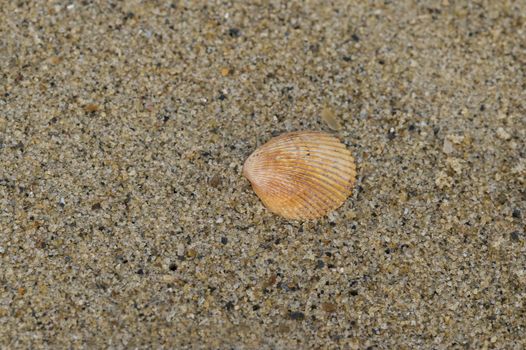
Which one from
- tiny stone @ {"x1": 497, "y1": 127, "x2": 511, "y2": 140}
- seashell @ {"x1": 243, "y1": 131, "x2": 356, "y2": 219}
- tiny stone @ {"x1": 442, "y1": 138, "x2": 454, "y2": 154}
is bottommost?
seashell @ {"x1": 243, "y1": 131, "x2": 356, "y2": 219}

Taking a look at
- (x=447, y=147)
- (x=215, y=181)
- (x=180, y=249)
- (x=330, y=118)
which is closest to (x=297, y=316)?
(x=180, y=249)

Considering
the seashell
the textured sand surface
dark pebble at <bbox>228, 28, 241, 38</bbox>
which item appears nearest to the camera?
the textured sand surface

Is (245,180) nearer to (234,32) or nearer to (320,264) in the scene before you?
(320,264)

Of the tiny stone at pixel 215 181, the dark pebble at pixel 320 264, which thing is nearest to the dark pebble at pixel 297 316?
the dark pebble at pixel 320 264

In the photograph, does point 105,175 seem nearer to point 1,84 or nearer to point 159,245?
point 159,245

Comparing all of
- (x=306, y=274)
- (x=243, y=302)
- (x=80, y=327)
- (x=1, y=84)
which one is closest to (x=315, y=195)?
(x=306, y=274)

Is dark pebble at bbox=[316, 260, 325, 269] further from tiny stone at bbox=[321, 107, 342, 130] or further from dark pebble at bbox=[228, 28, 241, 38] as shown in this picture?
dark pebble at bbox=[228, 28, 241, 38]

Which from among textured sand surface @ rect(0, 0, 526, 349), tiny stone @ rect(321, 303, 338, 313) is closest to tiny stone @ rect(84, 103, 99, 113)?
textured sand surface @ rect(0, 0, 526, 349)
